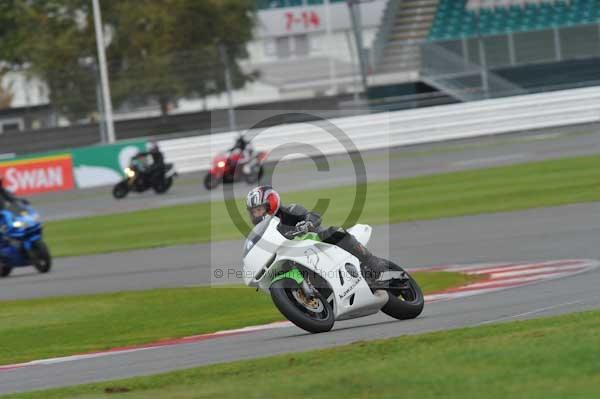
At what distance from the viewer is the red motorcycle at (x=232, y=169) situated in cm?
3162

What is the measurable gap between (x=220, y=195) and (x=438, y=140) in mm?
8050

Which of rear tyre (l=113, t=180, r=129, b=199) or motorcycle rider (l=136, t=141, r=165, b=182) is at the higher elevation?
motorcycle rider (l=136, t=141, r=165, b=182)

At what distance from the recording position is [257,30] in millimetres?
52156

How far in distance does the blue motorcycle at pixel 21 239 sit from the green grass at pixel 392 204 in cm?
229

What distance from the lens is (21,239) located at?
1911 centimetres

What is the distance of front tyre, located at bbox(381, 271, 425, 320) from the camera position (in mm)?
10383

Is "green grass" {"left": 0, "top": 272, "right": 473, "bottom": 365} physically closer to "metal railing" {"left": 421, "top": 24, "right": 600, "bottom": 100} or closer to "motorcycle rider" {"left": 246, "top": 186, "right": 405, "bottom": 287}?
"motorcycle rider" {"left": 246, "top": 186, "right": 405, "bottom": 287}

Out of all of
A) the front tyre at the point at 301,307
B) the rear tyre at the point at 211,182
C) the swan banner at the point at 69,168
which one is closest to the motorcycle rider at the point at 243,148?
the rear tyre at the point at 211,182

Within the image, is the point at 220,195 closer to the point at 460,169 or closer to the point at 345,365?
the point at 460,169

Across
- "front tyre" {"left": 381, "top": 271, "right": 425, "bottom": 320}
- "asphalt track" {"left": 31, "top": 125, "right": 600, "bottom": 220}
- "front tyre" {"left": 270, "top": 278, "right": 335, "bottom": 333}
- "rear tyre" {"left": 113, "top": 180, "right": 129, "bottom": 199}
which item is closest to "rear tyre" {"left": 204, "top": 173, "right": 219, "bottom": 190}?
"asphalt track" {"left": 31, "top": 125, "right": 600, "bottom": 220}

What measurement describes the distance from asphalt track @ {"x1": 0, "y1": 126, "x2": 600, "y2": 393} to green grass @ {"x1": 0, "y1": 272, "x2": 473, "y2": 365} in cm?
95

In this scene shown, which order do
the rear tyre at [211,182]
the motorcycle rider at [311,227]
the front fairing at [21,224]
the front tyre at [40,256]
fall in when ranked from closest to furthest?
1. the motorcycle rider at [311,227]
2. the front fairing at [21,224]
3. the front tyre at [40,256]
4. the rear tyre at [211,182]

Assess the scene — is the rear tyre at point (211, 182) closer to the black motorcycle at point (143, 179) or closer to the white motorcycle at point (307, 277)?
the black motorcycle at point (143, 179)

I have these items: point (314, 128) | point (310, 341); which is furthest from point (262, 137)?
point (310, 341)
